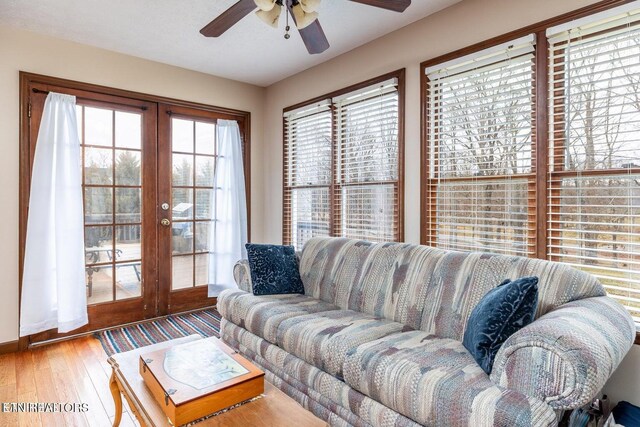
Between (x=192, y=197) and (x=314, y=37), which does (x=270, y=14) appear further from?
(x=192, y=197)

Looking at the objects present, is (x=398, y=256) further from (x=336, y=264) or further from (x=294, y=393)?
(x=294, y=393)

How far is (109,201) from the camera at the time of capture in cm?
340

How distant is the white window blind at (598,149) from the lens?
1.90 m

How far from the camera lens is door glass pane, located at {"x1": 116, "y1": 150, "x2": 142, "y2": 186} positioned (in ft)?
11.3

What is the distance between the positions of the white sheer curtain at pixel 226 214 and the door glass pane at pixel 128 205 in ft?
2.51

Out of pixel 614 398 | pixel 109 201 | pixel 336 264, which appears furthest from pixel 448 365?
pixel 109 201

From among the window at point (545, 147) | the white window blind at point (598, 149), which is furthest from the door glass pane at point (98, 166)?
the white window blind at point (598, 149)

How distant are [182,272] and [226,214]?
77 centimetres

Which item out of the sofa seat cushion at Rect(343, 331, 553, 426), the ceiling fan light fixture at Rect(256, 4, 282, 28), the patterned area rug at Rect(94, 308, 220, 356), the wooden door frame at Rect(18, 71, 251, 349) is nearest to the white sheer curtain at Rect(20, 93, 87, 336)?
the wooden door frame at Rect(18, 71, 251, 349)

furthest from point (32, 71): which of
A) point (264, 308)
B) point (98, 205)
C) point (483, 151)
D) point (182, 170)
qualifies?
point (483, 151)

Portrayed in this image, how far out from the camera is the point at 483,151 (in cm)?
248

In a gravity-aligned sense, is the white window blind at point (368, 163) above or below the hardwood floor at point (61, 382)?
above

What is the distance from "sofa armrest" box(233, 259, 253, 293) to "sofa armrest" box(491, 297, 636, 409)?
183cm

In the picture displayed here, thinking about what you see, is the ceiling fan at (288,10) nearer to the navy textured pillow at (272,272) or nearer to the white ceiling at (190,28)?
the white ceiling at (190,28)
